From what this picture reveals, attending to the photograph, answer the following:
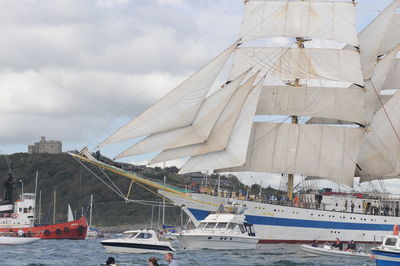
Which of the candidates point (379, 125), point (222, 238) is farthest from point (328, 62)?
point (222, 238)

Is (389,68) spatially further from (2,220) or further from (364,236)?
(2,220)

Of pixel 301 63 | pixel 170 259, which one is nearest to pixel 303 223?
pixel 301 63

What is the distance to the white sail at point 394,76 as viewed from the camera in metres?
97.4

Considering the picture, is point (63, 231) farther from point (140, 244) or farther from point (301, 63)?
point (140, 244)

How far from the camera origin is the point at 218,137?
74500mm

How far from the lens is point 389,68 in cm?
9400

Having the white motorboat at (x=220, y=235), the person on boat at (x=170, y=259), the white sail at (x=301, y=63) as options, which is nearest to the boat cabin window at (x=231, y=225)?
the white motorboat at (x=220, y=235)

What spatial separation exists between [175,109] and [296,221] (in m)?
22.3

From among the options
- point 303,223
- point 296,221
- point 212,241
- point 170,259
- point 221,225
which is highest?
point 296,221

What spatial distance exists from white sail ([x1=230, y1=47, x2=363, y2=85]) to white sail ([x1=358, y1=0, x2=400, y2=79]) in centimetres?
601

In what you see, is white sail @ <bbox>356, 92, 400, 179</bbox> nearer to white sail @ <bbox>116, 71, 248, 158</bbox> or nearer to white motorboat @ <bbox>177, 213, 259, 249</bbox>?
white sail @ <bbox>116, 71, 248, 158</bbox>

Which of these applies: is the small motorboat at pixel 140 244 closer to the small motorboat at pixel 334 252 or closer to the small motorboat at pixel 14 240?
the small motorboat at pixel 334 252

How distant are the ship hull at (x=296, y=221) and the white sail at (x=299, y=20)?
18950 millimetres

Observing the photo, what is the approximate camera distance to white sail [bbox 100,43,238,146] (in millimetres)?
67312
